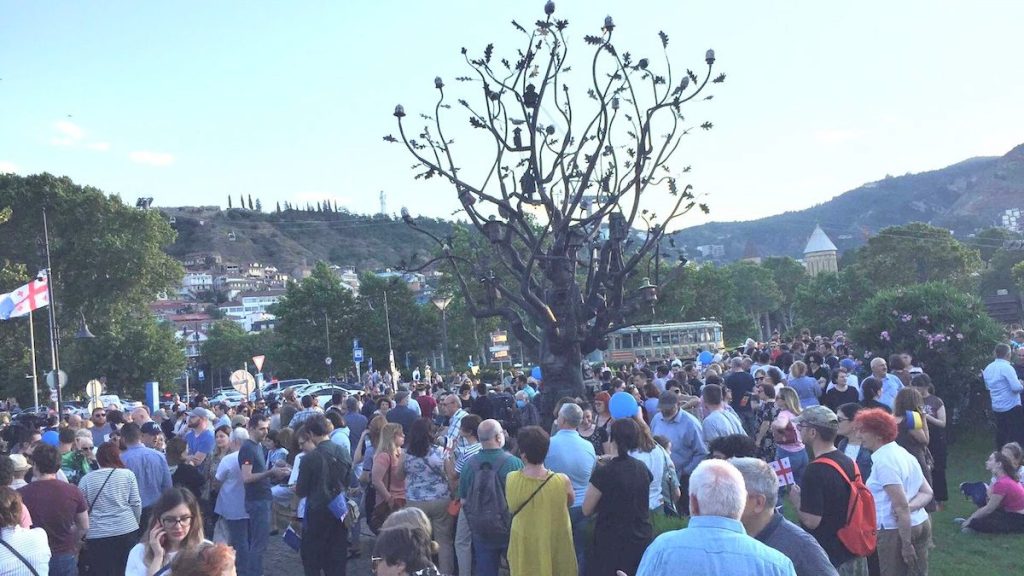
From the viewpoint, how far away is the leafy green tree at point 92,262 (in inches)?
1871

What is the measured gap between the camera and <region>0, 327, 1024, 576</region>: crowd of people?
3.82 metres

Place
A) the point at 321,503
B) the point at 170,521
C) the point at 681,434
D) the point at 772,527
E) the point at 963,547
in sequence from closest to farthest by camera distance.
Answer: the point at 772,527 → the point at 170,521 → the point at 321,503 → the point at 681,434 → the point at 963,547

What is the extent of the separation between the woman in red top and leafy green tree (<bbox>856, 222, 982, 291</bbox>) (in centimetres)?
7524

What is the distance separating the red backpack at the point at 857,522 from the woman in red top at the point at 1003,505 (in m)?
5.00

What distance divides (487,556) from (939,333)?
10.4 metres

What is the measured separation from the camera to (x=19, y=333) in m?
45.4

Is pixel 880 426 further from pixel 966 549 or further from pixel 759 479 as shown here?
pixel 966 549

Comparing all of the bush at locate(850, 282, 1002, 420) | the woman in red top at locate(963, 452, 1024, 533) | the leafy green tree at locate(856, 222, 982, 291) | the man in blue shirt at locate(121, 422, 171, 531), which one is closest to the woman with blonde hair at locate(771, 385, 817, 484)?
the woman in red top at locate(963, 452, 1024, 533)

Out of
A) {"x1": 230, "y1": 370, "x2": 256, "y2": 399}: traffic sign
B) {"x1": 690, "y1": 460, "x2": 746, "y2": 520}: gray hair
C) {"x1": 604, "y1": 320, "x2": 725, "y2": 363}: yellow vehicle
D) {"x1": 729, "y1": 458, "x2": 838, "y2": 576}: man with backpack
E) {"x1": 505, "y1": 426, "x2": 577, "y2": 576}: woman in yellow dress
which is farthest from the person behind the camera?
{"x1": 604, "y1": 320, "x2": 725, "y2": 363}: yellow vehicle

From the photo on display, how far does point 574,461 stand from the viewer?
267 inches

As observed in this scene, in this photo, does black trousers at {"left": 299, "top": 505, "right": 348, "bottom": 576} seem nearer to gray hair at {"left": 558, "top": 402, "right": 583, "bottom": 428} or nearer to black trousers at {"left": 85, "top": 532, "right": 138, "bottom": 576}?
black trousers at {"left": 85, "top": 532, "right": 138, "bottom": 576}

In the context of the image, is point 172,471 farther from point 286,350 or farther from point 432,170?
point 286,350

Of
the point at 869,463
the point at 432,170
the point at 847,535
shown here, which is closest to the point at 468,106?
the point at 432,170

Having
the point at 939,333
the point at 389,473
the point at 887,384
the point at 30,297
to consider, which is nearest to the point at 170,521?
the point at 389,473
